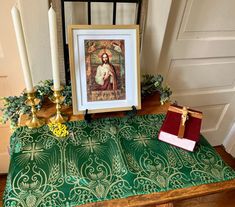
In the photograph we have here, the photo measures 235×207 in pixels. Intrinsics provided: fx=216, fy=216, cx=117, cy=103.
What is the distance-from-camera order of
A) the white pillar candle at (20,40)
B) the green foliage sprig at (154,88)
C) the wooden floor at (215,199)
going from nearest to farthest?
the white pillar candle at (20,40) → the wooden floor at (215,199) → the green foliage sprig at (154,88)

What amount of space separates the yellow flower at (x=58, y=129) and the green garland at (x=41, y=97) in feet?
0.38

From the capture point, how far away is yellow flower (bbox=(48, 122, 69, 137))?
0.85 meters

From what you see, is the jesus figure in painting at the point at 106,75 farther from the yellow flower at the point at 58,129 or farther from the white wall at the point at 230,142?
the white wall at the point at 230,142

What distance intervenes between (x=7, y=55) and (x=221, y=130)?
1.66 m

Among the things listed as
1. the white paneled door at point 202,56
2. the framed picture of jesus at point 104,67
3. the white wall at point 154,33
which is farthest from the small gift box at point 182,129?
the white paneled door at point 202,56

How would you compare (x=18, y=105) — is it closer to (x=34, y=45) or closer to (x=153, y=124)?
(x=34, y=45)

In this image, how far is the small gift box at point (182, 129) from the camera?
84cm

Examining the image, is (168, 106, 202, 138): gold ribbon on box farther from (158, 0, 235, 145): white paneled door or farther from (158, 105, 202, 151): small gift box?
(158, 0, 235, 145): white paneled door

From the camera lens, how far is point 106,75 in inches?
34.9

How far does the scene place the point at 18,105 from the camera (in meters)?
0.87

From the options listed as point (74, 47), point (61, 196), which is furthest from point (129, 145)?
point (74, 47)

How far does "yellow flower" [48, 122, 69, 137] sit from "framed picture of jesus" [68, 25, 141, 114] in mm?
83

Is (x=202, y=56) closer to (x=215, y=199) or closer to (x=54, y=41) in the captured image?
(x=215, y=199)

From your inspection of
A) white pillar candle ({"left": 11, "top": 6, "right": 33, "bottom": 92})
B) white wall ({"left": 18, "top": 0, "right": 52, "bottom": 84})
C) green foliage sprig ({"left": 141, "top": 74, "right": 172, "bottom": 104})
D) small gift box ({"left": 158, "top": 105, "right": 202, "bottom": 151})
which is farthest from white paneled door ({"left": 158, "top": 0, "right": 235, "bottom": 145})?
white pillar candle ({"left": 11, "top": 6, "right": 33, "bottom": 92})
